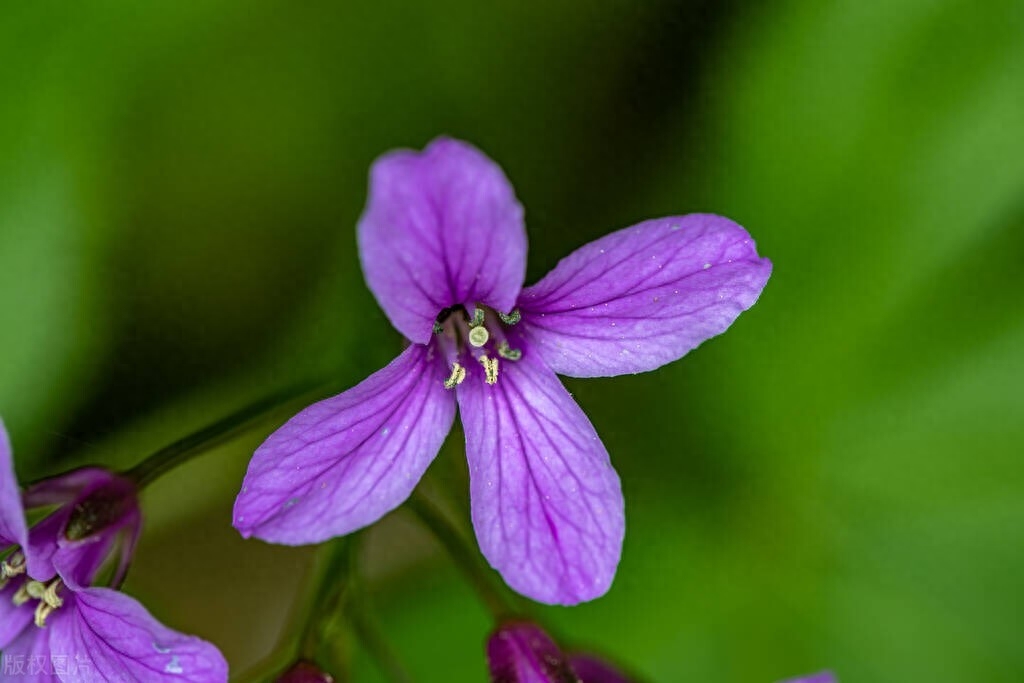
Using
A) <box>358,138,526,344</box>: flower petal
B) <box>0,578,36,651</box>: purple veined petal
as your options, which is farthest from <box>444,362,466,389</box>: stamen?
<box>0,578,36,651</box>: purple veined petal

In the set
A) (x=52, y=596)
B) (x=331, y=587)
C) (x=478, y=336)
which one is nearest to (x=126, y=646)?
(x=52, y=596)

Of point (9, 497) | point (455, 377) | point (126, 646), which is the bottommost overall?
point (126, 646)

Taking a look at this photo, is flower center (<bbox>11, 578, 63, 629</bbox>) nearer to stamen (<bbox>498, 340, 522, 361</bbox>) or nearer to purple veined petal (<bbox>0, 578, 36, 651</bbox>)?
purple veined petal (<bbox>0, 578, 36, 651</bbox>)

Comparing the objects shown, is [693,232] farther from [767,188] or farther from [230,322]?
[230,322]

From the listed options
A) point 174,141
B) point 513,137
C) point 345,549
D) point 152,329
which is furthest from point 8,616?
point 513,137

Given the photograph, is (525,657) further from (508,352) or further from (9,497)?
(9,497)
